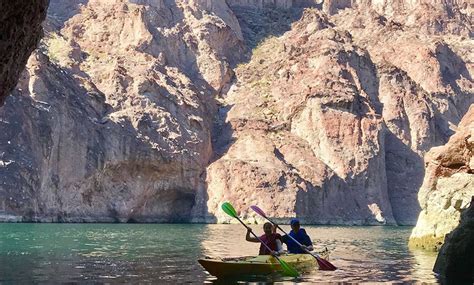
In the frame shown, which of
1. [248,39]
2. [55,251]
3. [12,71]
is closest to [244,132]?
[248,39]

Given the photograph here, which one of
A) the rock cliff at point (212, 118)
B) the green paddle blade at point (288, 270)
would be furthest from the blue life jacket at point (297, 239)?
the rock cliff at point (212, 118)

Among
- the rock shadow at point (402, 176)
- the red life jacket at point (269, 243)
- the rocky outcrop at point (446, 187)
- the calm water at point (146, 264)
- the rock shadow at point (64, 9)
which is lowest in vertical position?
the calm water at point (146, 264)

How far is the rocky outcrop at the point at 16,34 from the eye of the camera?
565 inches

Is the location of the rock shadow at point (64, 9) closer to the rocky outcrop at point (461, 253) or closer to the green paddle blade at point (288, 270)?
the green paddle blade at point (288, 270)

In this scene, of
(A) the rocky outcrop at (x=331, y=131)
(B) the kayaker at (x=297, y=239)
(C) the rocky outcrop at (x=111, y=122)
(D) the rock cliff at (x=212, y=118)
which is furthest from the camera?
(A) the rocky outcrop at (x=331, y=131)

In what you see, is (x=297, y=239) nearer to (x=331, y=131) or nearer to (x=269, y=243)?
(x=269, y=243)

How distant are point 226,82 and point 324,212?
3944cm

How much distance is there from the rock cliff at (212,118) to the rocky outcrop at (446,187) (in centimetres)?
6294

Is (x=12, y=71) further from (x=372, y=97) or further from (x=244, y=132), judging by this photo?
(x=372, y=97)

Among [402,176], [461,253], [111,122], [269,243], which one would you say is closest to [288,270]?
[269,243]

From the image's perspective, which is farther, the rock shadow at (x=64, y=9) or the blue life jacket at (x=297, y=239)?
the rock shadow at (x=64, y=9)

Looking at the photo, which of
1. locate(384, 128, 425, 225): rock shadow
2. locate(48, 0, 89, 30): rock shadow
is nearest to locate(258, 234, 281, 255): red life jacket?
locate(384, 128, 425, 225): rock shadow

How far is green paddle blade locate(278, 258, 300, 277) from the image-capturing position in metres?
25.6

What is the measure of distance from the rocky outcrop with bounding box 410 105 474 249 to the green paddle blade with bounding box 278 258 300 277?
47.2 ft
